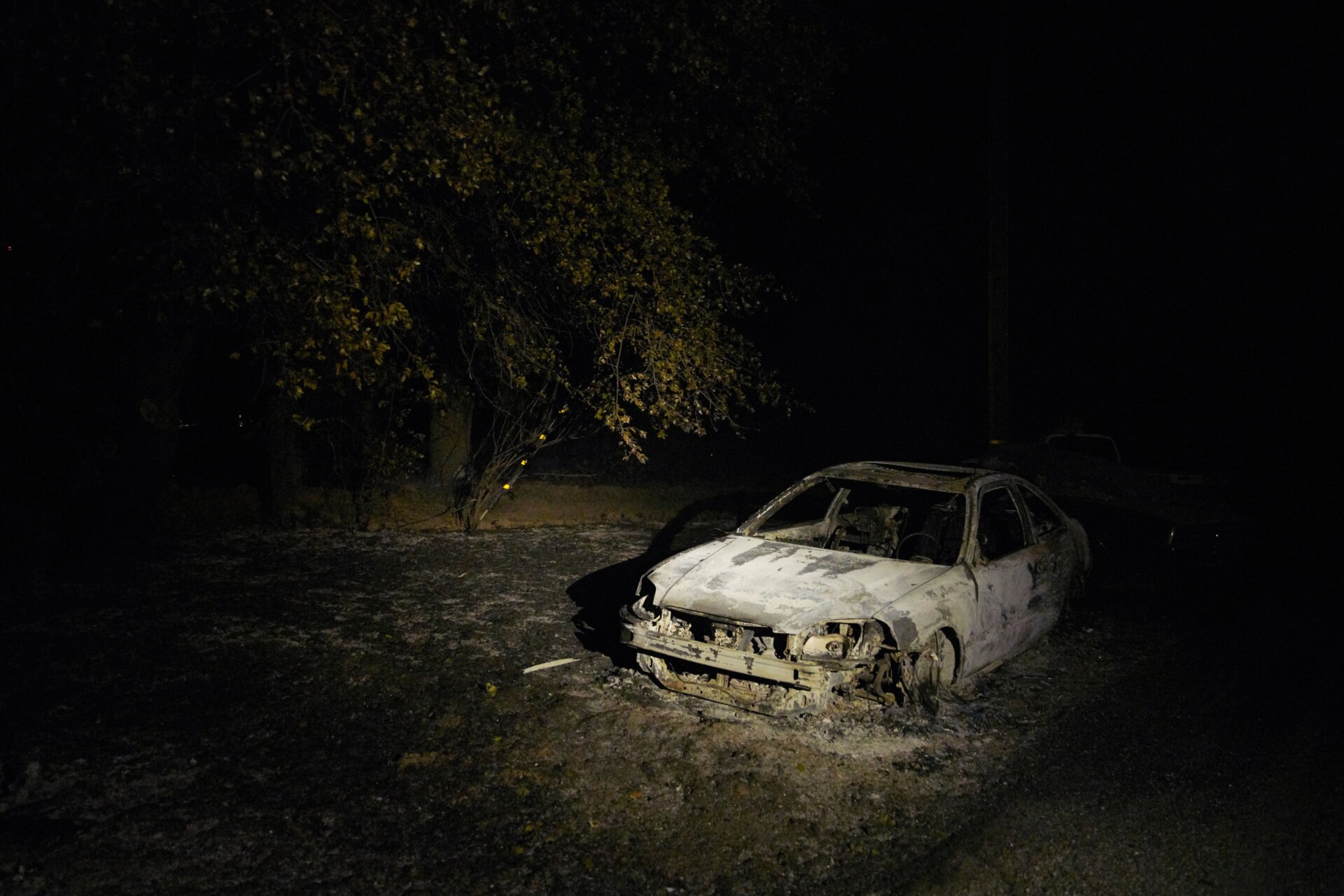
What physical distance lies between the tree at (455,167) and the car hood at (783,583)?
9.53ft

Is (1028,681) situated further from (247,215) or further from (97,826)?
(247,215)

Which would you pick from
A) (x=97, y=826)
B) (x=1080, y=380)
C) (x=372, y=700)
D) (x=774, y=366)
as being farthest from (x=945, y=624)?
(x=1080, y=380)

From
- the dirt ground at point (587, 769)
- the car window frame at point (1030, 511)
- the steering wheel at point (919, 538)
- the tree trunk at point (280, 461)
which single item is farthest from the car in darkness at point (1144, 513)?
the tree trunk at point (280, 461)

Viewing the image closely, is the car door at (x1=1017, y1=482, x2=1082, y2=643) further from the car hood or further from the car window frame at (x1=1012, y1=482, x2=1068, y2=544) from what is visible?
the car hood

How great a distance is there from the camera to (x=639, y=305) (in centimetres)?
841

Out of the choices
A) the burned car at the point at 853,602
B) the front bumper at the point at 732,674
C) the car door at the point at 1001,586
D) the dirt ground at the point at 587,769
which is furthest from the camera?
the car door at the point at 1001,586

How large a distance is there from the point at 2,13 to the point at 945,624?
280 inches

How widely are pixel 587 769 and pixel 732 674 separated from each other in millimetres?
987

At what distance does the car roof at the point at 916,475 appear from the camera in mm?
6211

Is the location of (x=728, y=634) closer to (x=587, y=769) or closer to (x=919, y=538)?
(x=587, y=769)

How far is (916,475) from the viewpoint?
6422 mm

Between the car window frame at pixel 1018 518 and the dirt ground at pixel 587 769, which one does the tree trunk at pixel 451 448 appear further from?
the car window frame at pixel 1018 518

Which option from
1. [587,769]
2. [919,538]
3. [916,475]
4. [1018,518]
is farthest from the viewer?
[1018,518]

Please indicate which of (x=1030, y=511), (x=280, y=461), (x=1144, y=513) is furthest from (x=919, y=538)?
(x=280, y=461)
